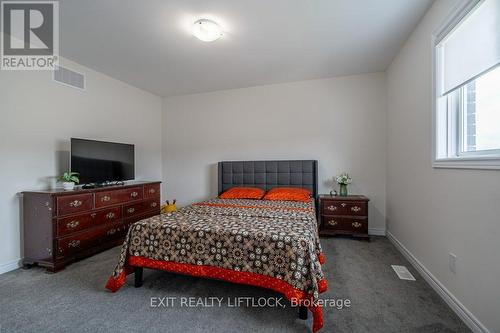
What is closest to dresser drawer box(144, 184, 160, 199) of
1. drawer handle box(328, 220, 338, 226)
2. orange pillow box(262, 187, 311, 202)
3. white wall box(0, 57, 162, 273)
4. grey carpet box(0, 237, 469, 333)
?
white wall box(0, 57, 162, 273)

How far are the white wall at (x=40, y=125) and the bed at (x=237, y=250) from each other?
1.62 m

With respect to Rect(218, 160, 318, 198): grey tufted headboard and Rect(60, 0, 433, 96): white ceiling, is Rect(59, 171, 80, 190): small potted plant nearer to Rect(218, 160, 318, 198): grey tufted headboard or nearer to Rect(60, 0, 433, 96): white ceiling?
Rect(60, 0, 433, 96): white ceiling

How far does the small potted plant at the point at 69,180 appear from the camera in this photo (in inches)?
106

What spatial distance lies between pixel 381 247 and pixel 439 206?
1329 mm

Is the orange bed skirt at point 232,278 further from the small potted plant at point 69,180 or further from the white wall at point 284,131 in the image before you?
the white wall at point 284,131

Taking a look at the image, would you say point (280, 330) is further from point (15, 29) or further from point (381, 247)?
point (15, 29)

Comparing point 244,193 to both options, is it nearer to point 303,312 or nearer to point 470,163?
point 303,312

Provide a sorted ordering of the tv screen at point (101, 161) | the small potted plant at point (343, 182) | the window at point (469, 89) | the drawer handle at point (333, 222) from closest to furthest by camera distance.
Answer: the window at point (469, 89)
the tv screen at point (101, 161)
the drawer handle at point (333, 222)
the small potted plant at point (343, 182)

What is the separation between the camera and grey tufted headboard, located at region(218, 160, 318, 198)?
12.4ft

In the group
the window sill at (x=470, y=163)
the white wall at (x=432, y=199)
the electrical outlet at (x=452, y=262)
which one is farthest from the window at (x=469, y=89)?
the electrical outlet at (x=452, y=262)

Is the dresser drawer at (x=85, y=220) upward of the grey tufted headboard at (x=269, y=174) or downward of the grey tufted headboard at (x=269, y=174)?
downward

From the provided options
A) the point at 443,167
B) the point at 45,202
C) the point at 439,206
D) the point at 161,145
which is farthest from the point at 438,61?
the point at 161,145

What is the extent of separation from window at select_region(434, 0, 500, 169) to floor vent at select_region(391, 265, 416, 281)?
3.83ft

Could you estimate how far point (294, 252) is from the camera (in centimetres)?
162
